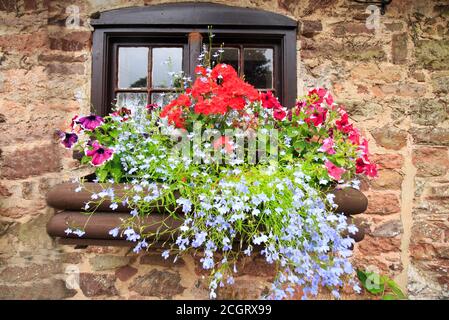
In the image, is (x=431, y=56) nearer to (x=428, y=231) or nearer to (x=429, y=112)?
(x=429, y=112)

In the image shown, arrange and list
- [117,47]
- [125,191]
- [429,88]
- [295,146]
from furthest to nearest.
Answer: [117,47] < [429,88] < [295,146] < [125,191]

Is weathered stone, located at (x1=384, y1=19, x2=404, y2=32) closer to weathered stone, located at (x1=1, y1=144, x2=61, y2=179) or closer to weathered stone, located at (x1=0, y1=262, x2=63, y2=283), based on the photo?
weathered stone, located at (x1=1, y1=144, x2=61, y2=179)

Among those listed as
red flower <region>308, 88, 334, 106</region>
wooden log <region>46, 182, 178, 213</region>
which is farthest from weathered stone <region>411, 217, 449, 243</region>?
wooden log <region>46, 182, 178, 213</region>

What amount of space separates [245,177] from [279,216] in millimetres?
216

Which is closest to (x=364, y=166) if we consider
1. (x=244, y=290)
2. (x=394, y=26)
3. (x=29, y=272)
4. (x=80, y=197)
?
(x=244, y=290)

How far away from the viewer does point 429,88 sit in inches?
85.9

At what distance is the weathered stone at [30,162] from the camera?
2084 millimetres

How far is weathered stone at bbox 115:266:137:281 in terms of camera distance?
6.64 feet

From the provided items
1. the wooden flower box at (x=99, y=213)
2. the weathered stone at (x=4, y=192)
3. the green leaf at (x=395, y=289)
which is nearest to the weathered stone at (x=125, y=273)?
A: the wooden flower box at (x=99, y=213)

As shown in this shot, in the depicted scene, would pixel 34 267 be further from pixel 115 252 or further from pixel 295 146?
pixel 295 146

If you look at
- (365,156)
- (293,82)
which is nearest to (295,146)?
(365,156)

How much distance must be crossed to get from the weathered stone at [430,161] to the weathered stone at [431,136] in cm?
4

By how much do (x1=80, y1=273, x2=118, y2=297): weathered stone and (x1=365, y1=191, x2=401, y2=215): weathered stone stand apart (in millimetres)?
1698

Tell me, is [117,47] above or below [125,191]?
above
